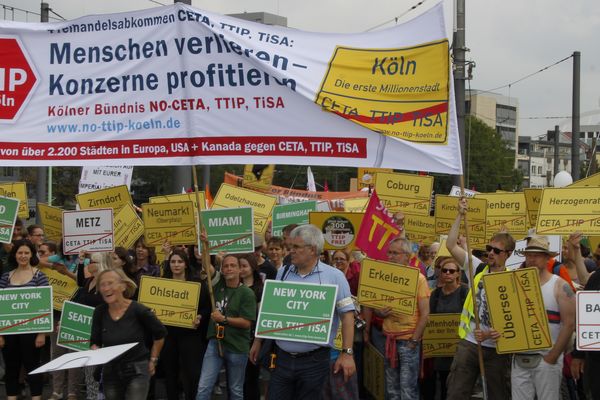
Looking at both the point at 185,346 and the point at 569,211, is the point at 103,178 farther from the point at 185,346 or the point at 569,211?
the point at 569,211

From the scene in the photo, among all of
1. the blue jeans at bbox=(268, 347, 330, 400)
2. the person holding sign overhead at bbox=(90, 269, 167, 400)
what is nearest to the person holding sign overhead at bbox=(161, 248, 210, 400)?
the person holding sign overhead at bbox=(90, 269, 167, 400)

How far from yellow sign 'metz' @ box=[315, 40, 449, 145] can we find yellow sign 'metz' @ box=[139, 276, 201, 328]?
9.12 ft

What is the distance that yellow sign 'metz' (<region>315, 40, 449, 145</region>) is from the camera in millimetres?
7680

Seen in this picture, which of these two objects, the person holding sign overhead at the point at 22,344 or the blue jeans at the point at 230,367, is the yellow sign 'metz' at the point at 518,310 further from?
the person holding sign overhead at the point at 22,344

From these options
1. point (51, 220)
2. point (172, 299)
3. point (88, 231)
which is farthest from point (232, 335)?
point (51, 220)

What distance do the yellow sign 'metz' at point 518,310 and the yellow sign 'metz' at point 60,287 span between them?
15.9 ft

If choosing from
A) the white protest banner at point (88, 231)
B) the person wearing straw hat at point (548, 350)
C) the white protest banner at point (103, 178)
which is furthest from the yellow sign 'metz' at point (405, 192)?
the white protest banner at point (103, 178)

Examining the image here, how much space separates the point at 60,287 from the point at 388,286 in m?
3.69

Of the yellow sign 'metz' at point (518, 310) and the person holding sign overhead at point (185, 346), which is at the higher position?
the yellow sign 'metz' at point (518, 310)

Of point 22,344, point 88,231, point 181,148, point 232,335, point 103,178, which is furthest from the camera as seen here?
point 103,178

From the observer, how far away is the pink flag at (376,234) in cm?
1122

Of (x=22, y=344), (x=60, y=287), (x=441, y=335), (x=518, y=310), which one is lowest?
(x=22, y=344)

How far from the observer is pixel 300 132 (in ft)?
26.2

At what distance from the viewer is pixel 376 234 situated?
444 inches
